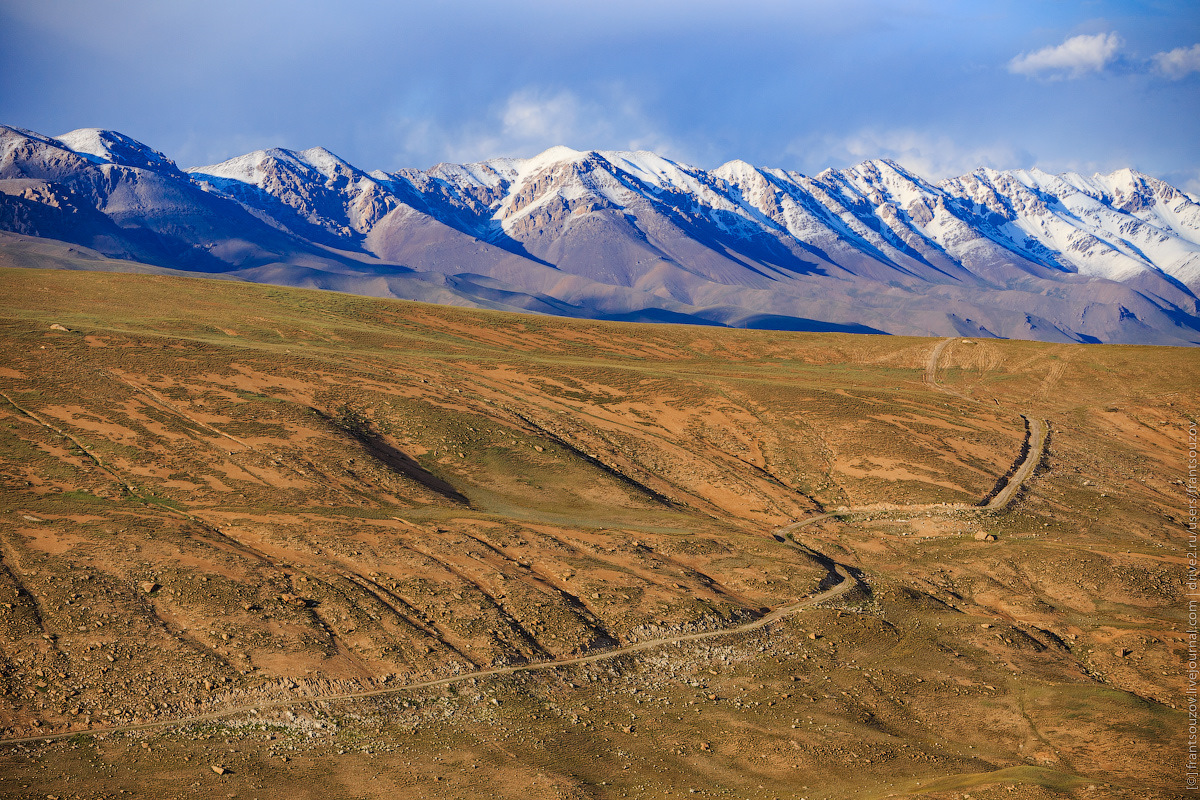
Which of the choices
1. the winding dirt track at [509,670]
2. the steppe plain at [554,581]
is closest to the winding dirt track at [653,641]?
the winding dirt track at [509,670]

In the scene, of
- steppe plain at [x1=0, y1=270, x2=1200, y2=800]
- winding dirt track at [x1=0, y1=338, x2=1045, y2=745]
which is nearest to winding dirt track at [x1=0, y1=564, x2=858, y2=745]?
winding dirt track at [x1=0, y1=338, x2=1045, y2=745]

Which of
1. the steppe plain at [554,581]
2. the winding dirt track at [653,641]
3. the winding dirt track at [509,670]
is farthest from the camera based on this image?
the steppe plain at [554,581]

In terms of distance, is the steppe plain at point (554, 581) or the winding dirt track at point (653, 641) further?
the steppe plain at point (554, 581)

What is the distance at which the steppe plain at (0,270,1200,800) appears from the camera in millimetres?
28438

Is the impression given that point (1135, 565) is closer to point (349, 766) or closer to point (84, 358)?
point (349, 766)

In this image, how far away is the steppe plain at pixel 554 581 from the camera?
28438mm

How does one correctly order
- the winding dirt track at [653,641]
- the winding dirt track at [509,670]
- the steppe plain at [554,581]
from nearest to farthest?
the winding dirt track at [509,670], the winding dirt track at [653,641], the steppe plain at [554,581]

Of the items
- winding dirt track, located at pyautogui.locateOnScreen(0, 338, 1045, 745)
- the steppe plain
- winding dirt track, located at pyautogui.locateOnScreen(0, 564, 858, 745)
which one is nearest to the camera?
winding dirt track, located at pyautogui.locateOnScreen(0, 564, 858, 745)

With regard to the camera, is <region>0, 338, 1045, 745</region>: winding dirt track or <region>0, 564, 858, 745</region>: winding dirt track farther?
<region>0, 338, 1045, 745</region>: winding dirt track

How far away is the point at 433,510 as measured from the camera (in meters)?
48.3

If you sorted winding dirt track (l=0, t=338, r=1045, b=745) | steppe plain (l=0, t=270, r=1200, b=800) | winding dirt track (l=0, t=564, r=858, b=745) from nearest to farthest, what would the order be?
winding dirt track (l=0, t=564, r=858, b=745) < winding dirt track (l=0, t=338, r=1045, b=745) < steppe plain (l=0, t=270, r=1200, b=800)

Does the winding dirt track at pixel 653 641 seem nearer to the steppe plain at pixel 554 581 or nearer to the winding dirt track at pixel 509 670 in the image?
the winding dirt track at pixel 509 670

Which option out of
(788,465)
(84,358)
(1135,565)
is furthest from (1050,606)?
(84,358)

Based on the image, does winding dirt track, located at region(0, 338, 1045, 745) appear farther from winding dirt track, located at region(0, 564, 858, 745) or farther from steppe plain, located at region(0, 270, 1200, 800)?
steppe plain, located at region(0, 270, 1200, 800)
